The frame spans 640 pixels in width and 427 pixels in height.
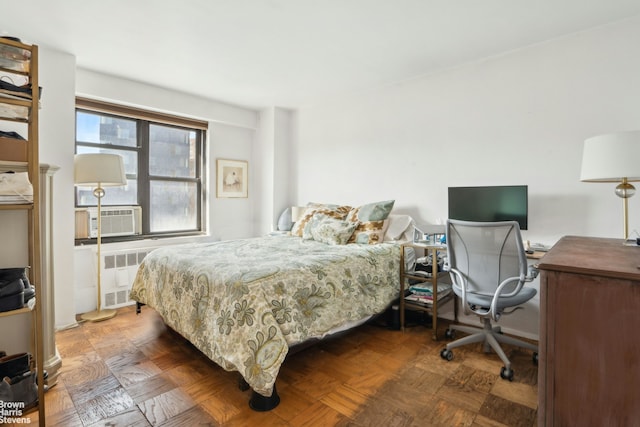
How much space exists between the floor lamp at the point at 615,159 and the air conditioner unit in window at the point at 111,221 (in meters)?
4.07

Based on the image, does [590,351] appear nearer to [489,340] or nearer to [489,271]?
[489,271]

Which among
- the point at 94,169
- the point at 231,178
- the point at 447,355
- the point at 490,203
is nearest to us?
the point at 447,355

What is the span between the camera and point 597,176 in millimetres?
1742

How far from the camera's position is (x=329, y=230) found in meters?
3.13

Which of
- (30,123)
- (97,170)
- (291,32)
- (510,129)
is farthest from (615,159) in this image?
(97,170)

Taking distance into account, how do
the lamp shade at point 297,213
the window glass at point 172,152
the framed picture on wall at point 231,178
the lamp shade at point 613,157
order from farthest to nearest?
the framed picture on wall at point 231,178 → the lamp shade at point 297,213 → the window glass at point 172,152 → the lamp shade at point 613,157

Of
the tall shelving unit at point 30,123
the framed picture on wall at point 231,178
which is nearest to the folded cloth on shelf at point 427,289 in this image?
the tall shelving unit at point 30,123

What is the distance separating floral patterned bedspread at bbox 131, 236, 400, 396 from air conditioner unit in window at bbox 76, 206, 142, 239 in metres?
0.98

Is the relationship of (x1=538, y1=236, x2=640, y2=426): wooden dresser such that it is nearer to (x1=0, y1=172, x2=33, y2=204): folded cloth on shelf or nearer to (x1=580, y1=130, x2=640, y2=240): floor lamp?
(x1=580, y1=130, x2=640, y2=240): floor lamp

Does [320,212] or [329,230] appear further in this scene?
[320,212]

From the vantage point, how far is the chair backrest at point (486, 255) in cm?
197

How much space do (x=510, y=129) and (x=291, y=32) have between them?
197 cm

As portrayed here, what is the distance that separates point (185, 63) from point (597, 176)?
3252 millimetres

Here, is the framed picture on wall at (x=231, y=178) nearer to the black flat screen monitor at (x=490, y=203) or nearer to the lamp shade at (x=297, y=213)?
the lamp shade at (x=297, y=213)
